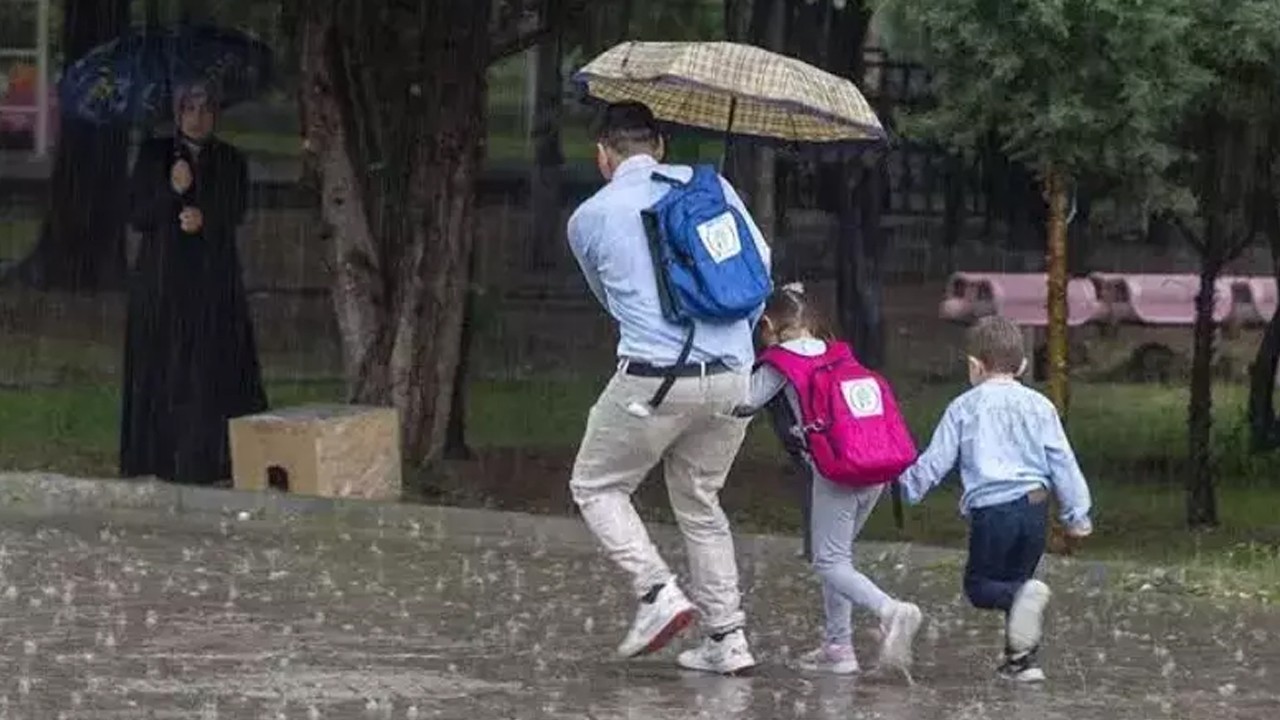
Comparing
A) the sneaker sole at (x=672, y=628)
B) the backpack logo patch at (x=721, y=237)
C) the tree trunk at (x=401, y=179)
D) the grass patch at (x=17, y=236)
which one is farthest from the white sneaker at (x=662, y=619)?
the grass patch at (x=17, y=236)

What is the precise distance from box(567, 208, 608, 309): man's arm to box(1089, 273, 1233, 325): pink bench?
1808 cm

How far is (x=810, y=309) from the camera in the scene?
29.4 feet

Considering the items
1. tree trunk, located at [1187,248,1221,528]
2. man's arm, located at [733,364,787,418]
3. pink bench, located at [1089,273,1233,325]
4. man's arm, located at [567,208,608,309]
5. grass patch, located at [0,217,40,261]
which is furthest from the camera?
grass patch, located at [0,217,40,261]

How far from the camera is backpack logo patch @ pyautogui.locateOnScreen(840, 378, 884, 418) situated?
872 centimetres

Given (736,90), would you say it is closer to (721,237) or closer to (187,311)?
(721,237)

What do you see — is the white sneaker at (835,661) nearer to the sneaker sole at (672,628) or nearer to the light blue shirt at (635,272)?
the sneaker sole at (672,628)

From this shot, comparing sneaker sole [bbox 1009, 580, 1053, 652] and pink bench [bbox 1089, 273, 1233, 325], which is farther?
pink bench [bbox 1089, 273, 1233, 325]

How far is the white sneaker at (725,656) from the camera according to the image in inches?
349

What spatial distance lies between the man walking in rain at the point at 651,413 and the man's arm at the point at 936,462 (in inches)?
21.4

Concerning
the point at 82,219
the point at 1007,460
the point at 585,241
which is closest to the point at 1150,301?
the point at 82,219

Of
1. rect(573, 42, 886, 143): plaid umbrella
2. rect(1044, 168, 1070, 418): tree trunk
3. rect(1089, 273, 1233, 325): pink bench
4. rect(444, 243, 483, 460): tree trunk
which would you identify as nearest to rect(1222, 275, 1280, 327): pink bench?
rect(1089, 273, 1233, 325): pink bench

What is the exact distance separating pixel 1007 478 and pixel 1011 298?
1648 centimetres

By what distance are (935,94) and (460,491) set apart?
419 cm

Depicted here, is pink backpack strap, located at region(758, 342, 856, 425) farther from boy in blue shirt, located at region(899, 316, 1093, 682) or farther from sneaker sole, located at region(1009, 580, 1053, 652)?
sneaker sole, located at region(1009, 580, 1053, 652)
